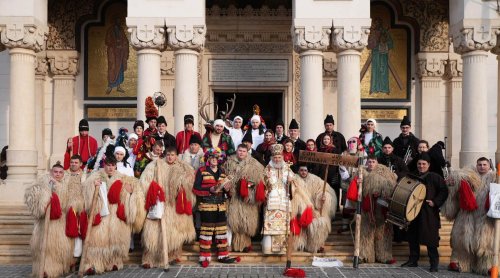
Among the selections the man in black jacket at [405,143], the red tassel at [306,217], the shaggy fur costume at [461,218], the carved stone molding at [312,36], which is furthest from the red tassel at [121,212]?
the carved stone molding at [312,36]

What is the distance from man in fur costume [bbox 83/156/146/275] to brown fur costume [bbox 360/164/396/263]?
12.6 feet

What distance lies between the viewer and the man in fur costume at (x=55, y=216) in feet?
28.8

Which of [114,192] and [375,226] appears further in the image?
[375,226]

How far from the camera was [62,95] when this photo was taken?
703 inches

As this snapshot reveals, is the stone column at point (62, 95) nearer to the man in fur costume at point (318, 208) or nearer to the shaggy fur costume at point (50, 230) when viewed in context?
the shaggy fur costume at point (50, 230)

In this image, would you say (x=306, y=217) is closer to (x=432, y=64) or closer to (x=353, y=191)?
(x=353, y=191)

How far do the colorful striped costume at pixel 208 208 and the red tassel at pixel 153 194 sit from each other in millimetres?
586

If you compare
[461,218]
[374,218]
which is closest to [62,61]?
[374,218]

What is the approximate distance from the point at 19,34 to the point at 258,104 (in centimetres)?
773

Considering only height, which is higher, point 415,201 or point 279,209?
point 415,201

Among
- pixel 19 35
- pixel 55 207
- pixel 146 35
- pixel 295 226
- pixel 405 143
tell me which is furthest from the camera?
pixel 19 35

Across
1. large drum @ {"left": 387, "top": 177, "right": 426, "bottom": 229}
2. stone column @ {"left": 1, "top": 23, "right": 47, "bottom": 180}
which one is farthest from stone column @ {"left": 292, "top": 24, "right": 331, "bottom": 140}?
stone column @ {"left": 1, "top": 23, "right": 47, "bottom": 180}

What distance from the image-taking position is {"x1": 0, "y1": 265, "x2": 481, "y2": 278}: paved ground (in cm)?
904

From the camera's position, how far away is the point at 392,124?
719 inches
